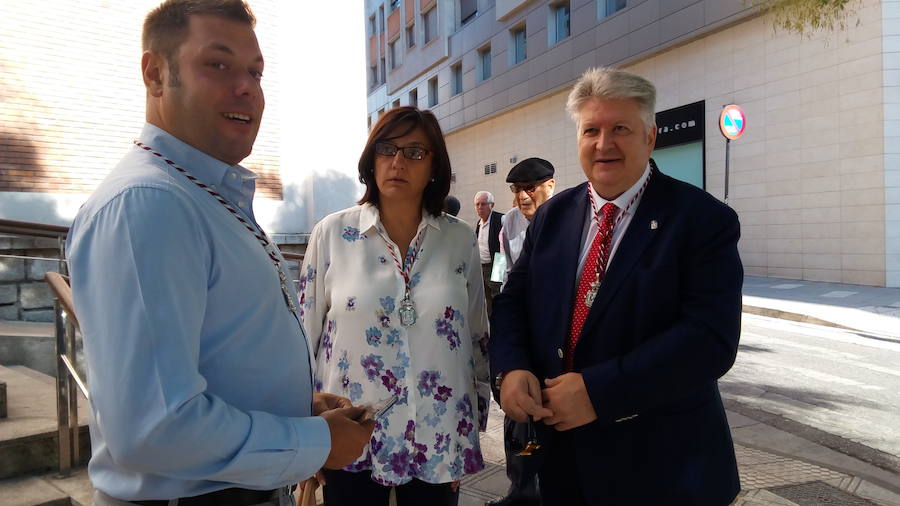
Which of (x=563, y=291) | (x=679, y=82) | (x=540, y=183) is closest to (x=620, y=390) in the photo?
(x=563, y=291)

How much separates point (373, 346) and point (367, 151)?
0.76m

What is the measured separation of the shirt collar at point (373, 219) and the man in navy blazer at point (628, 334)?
0.57 m

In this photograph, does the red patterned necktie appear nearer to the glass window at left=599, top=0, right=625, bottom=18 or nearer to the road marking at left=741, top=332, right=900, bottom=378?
the road marking at left=741, top=332, right=900, bottom=378

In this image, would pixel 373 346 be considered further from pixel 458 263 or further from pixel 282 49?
pixel 282 49

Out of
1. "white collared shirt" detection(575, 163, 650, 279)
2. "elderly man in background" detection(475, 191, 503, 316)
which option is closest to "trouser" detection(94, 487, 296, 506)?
"white collared shirt" detection(575, 163, 650, 279)

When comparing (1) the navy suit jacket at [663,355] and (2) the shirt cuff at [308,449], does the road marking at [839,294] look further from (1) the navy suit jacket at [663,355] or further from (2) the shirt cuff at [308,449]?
(2) the shirt cuff at [308,449]

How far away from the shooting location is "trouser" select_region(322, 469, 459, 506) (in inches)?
82.4

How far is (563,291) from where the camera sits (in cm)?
183

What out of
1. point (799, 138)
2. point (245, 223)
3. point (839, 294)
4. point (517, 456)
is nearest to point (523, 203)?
point (517, 456)

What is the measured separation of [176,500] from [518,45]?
22.4 metres

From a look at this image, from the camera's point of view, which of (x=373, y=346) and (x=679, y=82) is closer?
(x=373, y=346)

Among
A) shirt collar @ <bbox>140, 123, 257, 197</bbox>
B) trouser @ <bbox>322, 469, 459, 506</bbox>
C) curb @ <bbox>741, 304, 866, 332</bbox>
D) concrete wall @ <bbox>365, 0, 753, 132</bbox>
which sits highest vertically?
concrete wall @ <bbox>365, 0, 753, 132</bbox>

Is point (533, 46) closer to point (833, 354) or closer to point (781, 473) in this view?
point (833, 354)

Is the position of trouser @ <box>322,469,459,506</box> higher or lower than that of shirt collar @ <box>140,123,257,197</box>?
lower
